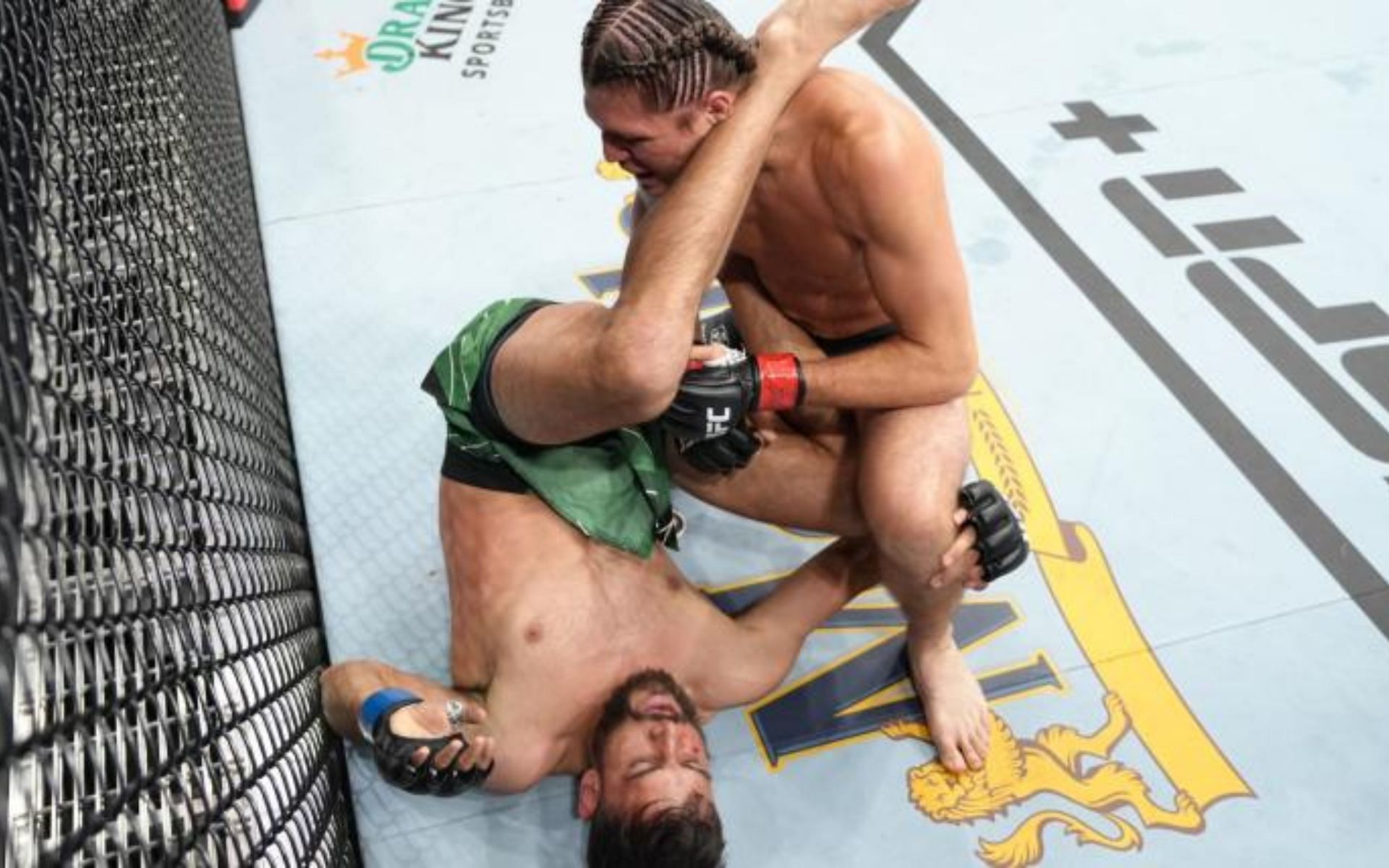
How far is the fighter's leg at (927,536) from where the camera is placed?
2.10 metres

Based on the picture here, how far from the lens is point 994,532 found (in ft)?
6.76

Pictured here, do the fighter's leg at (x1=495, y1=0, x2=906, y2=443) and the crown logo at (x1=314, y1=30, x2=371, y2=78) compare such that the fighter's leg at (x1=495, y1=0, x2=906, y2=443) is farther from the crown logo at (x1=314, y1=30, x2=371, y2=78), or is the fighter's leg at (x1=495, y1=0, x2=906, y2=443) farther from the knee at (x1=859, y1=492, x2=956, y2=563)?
the crown logo at (x1=314, y1=30, x2=371, y2=78)

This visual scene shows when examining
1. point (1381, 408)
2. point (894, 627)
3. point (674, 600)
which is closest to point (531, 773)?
point (674, 600)

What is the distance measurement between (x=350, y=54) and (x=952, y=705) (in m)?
3.08

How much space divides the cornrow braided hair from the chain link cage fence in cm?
75

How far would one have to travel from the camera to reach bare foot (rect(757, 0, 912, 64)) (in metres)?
1.89

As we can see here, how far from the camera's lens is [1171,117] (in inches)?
148

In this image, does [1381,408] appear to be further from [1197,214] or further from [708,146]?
[708,146]

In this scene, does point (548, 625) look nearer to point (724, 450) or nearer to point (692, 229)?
point (724, 450)

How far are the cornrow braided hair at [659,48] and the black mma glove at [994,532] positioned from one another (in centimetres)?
84

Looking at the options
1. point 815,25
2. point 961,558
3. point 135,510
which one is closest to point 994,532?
point 961,558

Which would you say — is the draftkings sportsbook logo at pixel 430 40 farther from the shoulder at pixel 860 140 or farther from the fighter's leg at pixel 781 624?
the fighter's leg at pixel 781 624

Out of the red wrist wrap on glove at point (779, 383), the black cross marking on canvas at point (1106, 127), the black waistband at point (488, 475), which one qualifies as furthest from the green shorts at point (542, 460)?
the black cross marking on canvas at point (1106, 127)

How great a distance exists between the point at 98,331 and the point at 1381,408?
2.73 m
